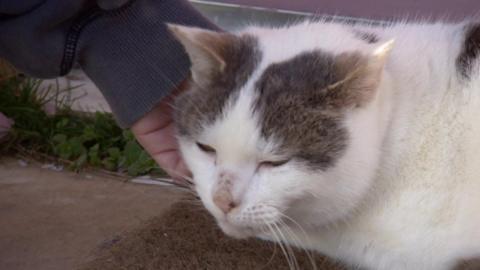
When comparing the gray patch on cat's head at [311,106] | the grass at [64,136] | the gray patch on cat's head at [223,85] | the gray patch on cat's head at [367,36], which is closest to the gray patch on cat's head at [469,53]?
the gray patch on cat's head at [367,36]

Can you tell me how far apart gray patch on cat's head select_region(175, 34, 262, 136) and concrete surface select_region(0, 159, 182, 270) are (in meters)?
0.73

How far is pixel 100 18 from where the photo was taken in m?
1.91

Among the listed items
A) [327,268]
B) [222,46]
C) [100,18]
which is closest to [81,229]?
[100,18]

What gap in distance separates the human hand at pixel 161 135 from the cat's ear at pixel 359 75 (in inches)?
28.1

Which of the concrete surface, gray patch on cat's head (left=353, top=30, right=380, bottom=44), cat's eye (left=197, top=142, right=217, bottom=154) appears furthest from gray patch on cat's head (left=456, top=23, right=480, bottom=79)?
the concrete surface

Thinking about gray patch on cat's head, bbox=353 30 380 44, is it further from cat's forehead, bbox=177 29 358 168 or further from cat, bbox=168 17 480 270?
cat's forehead, bbox=177 29 358 168

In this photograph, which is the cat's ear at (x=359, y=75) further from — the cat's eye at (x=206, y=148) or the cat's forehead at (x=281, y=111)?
the cat's eye at (x=206, y=148)

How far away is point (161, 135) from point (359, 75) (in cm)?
83

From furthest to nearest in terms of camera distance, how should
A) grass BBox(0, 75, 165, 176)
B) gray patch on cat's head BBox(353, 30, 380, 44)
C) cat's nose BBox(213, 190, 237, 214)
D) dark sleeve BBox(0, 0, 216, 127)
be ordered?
grass BBox(0, 75, 165, 176) < dark sleeve BBox(0, 0, 216, 127) < gray patch on cat's head BBox(353, 30, 380, 44) < cat's nose BBox(213, 190, 237, 214)

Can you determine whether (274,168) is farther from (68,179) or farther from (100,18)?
(68,179)

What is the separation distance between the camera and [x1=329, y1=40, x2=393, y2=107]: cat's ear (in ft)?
4.39

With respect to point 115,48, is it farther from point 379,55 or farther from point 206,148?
point 379,55

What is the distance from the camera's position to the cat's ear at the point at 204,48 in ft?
4.75

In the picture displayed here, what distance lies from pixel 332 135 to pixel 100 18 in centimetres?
92
